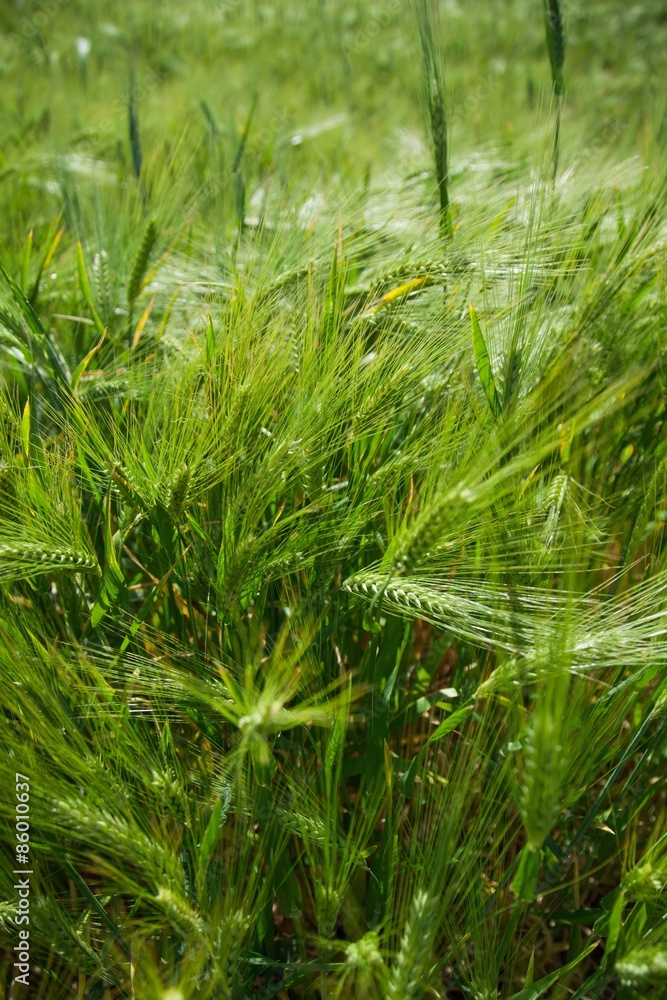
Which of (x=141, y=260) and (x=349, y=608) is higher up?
(x=141, y=260)

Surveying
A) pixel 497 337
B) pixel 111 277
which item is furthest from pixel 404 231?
pixel 111 277

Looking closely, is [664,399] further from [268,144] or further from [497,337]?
[268,144]

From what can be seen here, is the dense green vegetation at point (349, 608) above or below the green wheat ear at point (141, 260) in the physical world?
below

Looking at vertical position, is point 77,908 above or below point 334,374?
below

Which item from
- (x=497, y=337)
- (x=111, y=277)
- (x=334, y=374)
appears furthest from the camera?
(x=111, y=277)

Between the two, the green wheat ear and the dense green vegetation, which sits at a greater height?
the green wheat ear

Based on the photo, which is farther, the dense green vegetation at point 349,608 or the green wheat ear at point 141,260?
the green wheat ear at point 141,260

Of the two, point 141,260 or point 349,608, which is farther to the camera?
point 141,260

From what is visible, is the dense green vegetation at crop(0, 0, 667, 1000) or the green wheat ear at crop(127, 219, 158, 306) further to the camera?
the green wheat ear at crop(127, 219, 158, 306)
